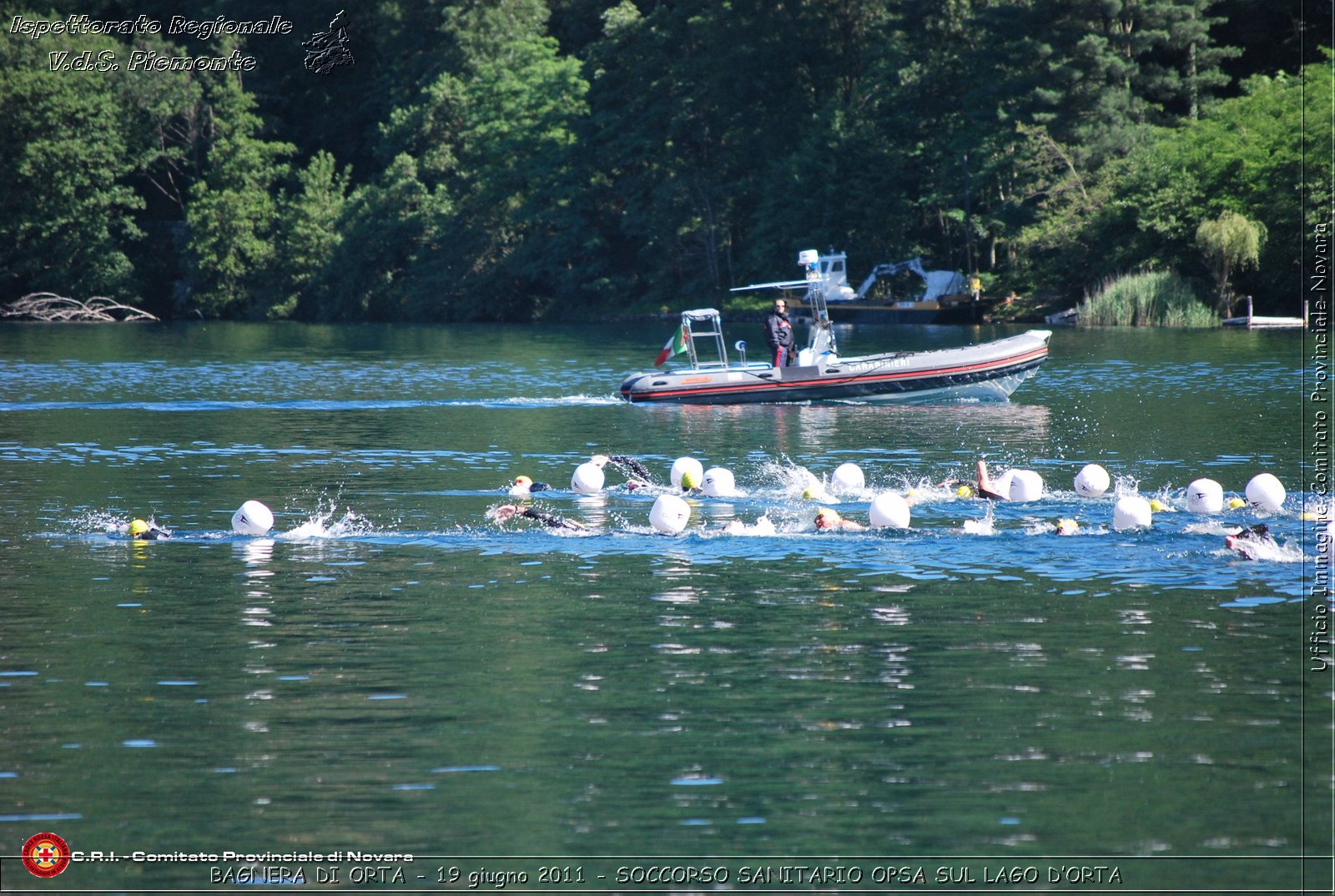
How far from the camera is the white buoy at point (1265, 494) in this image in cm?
1770

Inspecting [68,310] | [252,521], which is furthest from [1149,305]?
[68,310]

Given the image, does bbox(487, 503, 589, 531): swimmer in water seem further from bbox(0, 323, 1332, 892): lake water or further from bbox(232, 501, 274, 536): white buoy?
bbox(232, 501, 274, 536): white buoy

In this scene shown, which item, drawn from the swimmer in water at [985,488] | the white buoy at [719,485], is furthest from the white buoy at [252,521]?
the swimmer in water at [985,488]

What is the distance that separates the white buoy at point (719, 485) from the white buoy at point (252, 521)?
222 inches

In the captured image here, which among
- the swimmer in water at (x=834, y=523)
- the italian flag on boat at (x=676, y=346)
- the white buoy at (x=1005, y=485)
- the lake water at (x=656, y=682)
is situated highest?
the italian flag on boat at (x=676, y=346)

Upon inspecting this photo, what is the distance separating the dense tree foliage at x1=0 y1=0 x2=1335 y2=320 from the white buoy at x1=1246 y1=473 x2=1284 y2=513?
4321 cm

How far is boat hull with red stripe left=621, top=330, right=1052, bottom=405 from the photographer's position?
33281 mm

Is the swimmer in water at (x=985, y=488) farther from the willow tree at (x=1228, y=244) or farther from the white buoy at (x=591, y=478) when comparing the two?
the willow tree at (x=1228, y=244)

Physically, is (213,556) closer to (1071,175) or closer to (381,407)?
(381,407)

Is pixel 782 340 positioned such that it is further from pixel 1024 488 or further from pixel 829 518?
pixel 829 518

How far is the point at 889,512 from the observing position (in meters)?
17.1

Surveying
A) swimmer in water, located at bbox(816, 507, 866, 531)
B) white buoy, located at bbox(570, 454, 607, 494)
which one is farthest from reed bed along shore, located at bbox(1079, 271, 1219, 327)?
swimmer in water, located at bbox(816, 507, 866, 531)

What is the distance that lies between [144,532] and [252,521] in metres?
1.18

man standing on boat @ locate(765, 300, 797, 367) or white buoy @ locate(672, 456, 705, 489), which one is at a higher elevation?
man standing on boat @ locate(765, 300, 797, 367)
